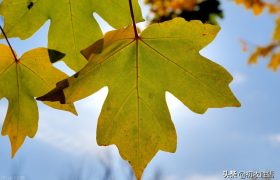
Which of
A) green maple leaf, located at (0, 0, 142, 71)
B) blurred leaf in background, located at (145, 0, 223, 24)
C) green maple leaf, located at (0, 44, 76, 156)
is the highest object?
green maple leaf, located at (0, 0, 142, 71)

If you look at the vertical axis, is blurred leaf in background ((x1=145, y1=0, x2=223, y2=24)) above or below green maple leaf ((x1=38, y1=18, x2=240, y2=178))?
below

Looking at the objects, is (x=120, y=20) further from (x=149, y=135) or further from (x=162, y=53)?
(x=149, y=135)

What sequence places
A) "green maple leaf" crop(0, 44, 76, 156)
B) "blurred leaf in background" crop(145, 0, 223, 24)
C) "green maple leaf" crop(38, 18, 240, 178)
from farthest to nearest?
"blurred leaf in background" crop(145, 0, 223, 24) < "green maple leaf" crop(0, 44, 76, 156) < "green maple leaf" crop(38, 18, 240, 178)

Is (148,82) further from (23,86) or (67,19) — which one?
(23,86)

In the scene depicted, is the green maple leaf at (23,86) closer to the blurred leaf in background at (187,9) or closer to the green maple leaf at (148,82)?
the green maple leaf at (148,82)

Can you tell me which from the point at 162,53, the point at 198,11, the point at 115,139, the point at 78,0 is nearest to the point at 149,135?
the point at 115,139

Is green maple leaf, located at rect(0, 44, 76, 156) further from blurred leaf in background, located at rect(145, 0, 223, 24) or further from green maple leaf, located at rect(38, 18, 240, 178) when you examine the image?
blurred leaf in background, located at rect(145, 0, 223, 24)

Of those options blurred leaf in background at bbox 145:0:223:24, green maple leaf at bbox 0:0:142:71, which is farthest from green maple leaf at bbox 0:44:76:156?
blurred leaf in background at bbox 145:0:223:24
